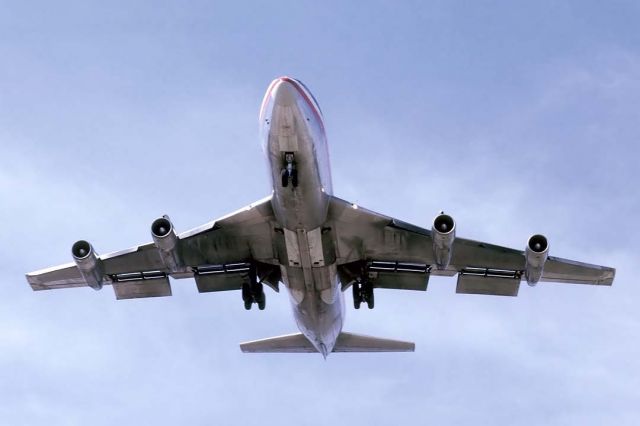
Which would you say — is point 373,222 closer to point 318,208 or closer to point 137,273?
point 318,208

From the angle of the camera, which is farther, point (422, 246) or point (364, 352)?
point (364, 352)

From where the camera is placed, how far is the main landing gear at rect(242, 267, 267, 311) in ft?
123

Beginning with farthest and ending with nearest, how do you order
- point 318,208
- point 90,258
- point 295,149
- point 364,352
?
point 364,352
point 90,258
point 318,208
point 295,149

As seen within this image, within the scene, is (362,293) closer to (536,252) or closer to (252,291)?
(252,291)

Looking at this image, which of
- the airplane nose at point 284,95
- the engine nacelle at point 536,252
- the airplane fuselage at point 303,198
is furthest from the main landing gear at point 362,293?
the airplane nose at point 284,95

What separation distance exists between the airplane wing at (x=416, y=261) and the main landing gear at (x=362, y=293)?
0.34m

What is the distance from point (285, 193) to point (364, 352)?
483 inches

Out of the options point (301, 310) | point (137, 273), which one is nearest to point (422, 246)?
point (301, 310)

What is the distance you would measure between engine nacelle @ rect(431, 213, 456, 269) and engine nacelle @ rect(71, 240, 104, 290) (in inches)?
487

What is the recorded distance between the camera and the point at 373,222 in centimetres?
3525

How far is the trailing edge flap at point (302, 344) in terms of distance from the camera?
134ft

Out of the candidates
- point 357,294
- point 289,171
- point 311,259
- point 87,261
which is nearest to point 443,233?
point 311,259

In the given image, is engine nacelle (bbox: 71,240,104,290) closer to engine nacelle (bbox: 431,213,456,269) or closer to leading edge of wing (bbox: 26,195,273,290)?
leading edge of wing (bbox: 26,195,273,290)

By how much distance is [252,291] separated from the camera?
123 feet
